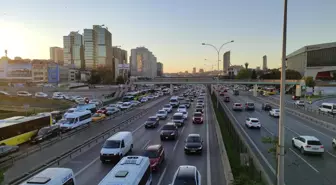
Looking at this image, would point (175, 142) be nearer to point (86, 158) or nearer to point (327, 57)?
point (86, 158)

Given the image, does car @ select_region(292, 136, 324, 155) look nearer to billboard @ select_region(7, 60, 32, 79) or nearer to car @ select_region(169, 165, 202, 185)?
car @ select_region(169, 165, 202, 185)

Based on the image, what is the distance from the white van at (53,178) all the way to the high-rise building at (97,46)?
17317 centimetres

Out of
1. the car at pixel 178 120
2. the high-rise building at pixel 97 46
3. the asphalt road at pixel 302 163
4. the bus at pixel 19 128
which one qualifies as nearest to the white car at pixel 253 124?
the asphalt road at pixel 302 163

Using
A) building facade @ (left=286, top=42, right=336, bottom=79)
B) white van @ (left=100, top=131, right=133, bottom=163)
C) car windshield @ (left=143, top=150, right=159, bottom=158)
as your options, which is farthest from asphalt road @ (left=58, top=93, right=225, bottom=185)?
building facade @ (left=286, top=42, right=336, bottom=79)

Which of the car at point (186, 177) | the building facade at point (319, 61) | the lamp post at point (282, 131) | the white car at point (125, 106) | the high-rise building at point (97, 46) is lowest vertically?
the white car at point (125, 106)

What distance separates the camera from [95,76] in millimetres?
137500

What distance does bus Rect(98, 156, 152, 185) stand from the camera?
9.79 meters

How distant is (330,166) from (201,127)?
15154 mm

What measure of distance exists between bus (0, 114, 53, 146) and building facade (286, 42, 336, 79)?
14077 centimetres

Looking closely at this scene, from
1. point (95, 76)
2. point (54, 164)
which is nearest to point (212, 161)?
point (54, 164)

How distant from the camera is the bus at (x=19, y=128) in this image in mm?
21734

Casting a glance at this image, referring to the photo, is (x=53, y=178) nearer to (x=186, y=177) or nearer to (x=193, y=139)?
(x=186, y=177)

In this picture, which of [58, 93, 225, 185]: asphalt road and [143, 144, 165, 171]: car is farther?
[143, 144, 165, 171]: car

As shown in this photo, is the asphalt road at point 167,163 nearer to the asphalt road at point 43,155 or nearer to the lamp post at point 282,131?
the asphalt road at point 43,155
